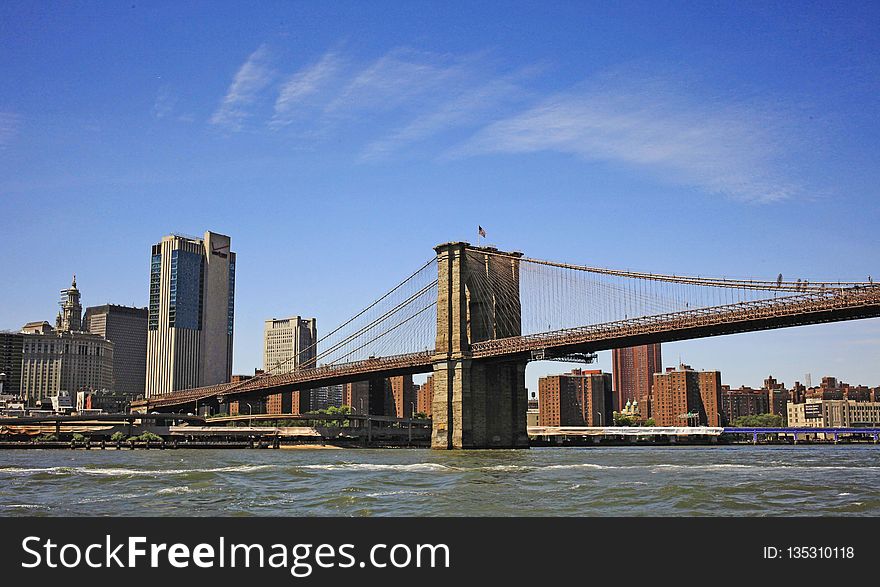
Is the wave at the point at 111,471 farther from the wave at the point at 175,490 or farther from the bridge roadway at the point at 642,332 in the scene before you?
the bridge roadway at the point at 642,332

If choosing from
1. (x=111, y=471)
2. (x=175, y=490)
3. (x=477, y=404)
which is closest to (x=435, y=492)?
(x=175, y=490)

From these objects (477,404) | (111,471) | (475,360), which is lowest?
(111,471)

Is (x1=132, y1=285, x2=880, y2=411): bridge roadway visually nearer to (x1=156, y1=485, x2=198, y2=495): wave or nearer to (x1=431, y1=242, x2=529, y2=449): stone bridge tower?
(x1=431, y1=242, x2=529, y2=449): stone bridge tower

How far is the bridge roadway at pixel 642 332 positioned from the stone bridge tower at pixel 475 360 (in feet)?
6.59

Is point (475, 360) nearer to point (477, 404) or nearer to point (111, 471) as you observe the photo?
point (477, 404)

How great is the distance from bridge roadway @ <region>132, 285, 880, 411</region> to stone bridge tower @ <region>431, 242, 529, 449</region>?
6.59ft

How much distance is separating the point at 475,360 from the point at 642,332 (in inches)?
641

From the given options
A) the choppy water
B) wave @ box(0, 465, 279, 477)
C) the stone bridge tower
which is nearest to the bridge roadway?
the stone bridge tower

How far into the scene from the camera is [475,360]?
8331cm

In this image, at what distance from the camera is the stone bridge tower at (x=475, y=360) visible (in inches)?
3253
